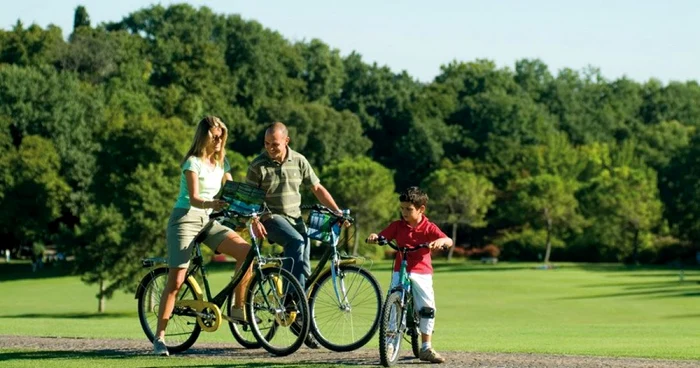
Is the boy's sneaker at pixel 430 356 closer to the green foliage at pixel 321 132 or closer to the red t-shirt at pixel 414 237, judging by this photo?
the red t-shirt at pixel 414 237

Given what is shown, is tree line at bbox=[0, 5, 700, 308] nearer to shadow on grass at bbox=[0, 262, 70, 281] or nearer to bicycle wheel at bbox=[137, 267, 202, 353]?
shadow on grass at bbox=[0, 262, 70, 281]

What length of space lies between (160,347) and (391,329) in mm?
2470

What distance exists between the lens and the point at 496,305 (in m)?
48.4

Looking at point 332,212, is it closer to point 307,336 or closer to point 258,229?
point 258,229

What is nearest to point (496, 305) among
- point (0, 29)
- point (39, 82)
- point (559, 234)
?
point (559, 234)

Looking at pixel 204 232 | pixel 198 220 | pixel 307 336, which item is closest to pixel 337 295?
pixel 307 336

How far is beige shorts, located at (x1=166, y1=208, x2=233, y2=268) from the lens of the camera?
12930mm

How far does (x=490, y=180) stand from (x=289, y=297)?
88899 millimetres

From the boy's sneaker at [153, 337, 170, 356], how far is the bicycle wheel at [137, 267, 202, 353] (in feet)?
0.85

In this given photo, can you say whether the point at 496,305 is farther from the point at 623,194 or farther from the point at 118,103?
the point at 118,103

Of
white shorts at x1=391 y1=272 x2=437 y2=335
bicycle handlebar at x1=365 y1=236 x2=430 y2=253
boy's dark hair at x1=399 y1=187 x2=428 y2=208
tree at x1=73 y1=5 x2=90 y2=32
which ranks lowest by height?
white shorts at x1=391 y1=272 x2=437 y2=335

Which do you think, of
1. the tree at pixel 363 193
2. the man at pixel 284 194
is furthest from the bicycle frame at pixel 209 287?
the tree at pixel 363 193

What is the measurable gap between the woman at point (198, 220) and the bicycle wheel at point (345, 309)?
0.75 meters

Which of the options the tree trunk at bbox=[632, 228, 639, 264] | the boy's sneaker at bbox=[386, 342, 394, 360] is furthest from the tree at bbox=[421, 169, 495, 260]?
the boy's sneaker at bbox=[386, 342, 394, 360]
